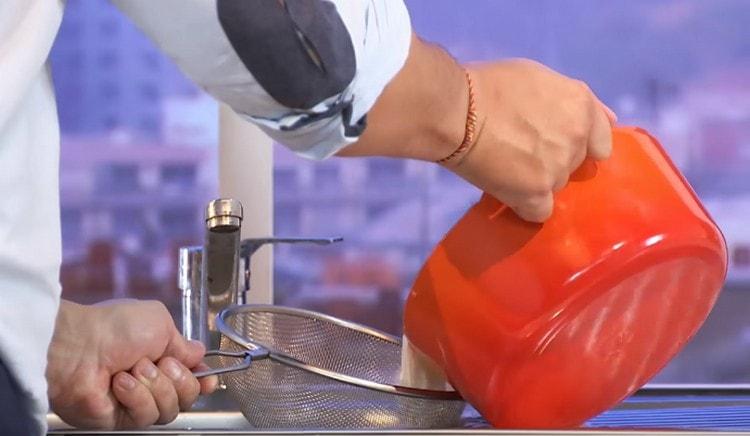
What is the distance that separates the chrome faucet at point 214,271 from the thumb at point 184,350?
0.37 metres

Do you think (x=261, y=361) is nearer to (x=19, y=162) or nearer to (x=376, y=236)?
(x=19, y=162)

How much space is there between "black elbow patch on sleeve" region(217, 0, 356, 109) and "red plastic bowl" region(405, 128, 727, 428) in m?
0.29

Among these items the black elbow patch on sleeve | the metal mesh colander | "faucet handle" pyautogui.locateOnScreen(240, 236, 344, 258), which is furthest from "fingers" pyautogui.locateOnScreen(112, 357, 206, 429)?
"faucet handle" pyautogui.locateOnScreen(240, 236, 344, 258)

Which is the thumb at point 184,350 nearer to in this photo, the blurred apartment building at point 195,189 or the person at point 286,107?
the person at point 286,107

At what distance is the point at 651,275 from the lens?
0.85 meters

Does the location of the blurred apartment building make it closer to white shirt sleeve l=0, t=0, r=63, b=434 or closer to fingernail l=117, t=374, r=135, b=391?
fingernail l=117, t=374, r=135, b=391

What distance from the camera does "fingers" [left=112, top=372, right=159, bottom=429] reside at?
86 centimetres

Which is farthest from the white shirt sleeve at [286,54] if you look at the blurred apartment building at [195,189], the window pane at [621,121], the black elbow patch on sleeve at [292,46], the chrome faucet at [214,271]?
the blurred apartment building at [195,189]

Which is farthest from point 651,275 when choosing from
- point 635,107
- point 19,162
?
A: point 635,107

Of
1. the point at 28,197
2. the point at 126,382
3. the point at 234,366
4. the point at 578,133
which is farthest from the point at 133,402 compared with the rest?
the point at 578,133

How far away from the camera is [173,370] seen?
90cm

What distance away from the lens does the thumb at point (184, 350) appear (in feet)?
3.03

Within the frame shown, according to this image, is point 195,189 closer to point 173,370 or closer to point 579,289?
point 173,370

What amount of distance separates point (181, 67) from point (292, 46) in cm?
7
